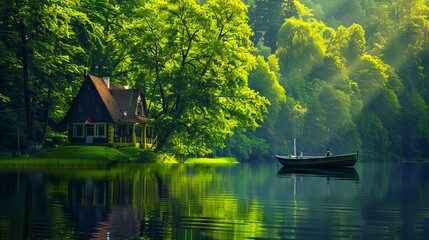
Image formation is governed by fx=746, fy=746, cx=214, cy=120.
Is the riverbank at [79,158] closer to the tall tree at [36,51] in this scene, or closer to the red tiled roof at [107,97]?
the tall tree at [36,51]

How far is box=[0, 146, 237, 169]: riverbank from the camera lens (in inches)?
2378

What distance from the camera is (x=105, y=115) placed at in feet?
282

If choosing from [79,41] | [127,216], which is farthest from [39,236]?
[79,41]

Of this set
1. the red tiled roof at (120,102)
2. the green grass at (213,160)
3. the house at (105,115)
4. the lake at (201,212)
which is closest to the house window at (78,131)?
the house at (105,115)

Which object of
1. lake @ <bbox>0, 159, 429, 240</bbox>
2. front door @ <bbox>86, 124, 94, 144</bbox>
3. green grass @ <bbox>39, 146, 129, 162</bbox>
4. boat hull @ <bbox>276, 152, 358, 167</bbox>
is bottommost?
lake @ <bbox>0, 159, 429, 240</bbox>

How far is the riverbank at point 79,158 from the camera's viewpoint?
60.4 m

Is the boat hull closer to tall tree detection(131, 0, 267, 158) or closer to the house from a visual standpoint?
tall tree detection(131, 0, 267, 158)

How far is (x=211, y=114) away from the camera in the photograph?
80562 mm

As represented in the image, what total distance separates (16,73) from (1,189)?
38.7m

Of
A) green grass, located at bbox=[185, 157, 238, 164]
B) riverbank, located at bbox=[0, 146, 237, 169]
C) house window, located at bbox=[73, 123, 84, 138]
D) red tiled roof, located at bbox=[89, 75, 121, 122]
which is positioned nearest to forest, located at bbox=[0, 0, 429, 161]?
house window, located at bbox=[73, 123, 84, 138]

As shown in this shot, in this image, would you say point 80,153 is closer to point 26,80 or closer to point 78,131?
point 26,80

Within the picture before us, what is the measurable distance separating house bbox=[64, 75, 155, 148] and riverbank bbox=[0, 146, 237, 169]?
292 inches

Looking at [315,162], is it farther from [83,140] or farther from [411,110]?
[411,110]

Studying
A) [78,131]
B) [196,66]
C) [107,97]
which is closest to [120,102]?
[107,97]
